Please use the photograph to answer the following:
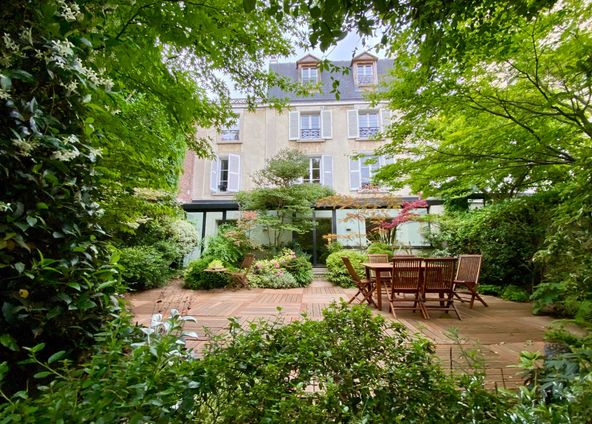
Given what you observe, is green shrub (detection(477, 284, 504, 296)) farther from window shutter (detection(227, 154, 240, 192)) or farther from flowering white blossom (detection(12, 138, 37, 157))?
window shutter (detection(227, 154, 240, 192))

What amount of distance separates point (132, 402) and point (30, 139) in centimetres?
115

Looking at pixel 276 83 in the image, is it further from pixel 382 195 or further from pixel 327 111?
pixel 327 111

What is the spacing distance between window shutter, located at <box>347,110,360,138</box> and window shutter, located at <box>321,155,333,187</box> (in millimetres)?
1560

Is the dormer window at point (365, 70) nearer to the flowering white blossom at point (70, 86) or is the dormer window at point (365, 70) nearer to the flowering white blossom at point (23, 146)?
the flowering white blossom at point (70, 86)

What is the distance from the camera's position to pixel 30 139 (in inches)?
44.9

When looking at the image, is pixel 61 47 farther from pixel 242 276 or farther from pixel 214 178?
pixel 214 178

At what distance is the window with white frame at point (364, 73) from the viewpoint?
1353 cm

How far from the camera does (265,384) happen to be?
107 cm

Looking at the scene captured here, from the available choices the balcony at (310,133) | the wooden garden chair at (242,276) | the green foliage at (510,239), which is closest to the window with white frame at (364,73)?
the balcony at (310,133)

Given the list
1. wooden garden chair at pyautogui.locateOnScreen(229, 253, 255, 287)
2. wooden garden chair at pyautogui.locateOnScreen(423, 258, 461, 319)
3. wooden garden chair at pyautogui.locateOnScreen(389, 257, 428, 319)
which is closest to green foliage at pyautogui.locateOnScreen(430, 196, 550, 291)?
wooden garden chair at pyautogui.locateOnScreen(423, 258, 461, 319)

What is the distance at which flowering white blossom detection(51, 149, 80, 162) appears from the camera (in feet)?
3.86

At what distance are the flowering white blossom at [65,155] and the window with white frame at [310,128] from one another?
465 inches

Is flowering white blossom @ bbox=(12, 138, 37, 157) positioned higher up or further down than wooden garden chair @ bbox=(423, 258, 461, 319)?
higher up

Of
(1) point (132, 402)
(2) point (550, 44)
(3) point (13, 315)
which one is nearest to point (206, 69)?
(3) point (13, 315)
